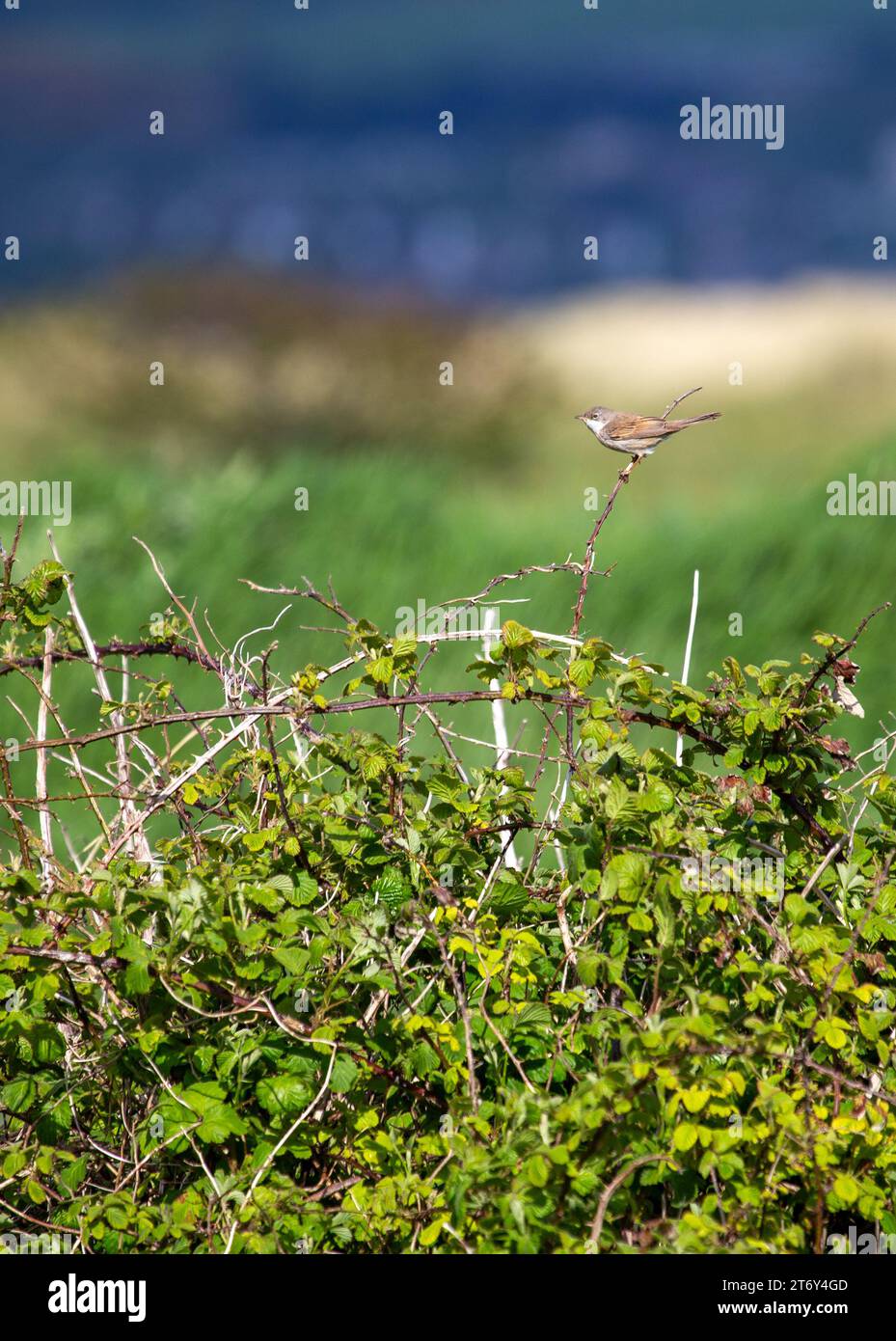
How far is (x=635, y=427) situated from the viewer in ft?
15.4

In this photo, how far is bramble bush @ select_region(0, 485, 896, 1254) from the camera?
1892 millimetres

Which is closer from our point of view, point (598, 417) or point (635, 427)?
point (635, 427)

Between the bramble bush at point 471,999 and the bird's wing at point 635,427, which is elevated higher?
the bird's wing at point 635,427

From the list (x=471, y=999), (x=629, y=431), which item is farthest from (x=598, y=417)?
(x=471, y=999)

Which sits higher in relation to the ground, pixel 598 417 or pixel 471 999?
pixel 598 417

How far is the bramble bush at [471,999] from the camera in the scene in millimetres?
1892

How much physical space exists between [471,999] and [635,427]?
9.59ft

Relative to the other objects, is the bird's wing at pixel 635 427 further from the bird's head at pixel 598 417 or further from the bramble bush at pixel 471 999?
the bramble bush at pixel 471 999

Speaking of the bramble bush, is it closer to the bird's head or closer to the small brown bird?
the small brown bird

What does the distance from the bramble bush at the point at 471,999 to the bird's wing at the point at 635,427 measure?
7.52 feet

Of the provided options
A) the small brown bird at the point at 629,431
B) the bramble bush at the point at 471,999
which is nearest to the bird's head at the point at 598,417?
the small brown bird at the point at 629,431

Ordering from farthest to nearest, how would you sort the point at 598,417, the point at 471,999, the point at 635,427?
the point at 598,417
the point at 635,427
the point at 471,999

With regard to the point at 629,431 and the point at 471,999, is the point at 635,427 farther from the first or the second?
the point at 471,999

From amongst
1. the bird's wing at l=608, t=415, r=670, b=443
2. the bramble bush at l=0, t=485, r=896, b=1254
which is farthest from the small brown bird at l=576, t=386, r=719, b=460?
the bramble bush at l=0, t=485, r=896, b=1254
